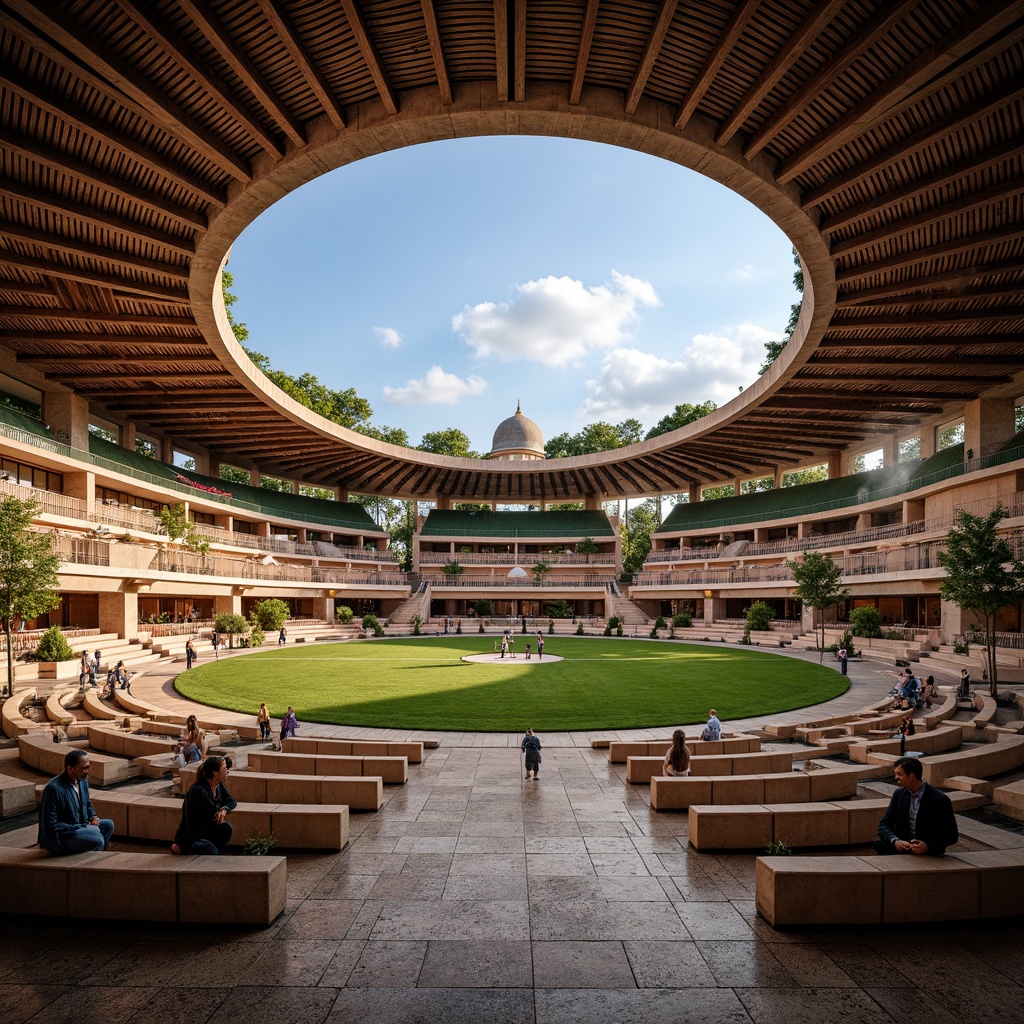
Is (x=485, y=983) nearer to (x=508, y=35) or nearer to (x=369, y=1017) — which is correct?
(x=369, y=1017)

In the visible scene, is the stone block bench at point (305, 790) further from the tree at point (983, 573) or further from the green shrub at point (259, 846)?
the tree at point (983, 573)

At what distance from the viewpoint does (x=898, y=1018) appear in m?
5.14

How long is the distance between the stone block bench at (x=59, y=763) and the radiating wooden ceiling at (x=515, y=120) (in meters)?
16.2

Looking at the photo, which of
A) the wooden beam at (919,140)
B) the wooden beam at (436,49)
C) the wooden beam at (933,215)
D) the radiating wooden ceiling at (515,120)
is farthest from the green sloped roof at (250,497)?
the wooden beam at (933,215)

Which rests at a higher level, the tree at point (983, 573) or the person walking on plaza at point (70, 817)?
the tree at point (983, 573)

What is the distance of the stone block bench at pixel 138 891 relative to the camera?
6492 mm

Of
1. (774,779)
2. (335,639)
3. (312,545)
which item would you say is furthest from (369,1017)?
(312,545)

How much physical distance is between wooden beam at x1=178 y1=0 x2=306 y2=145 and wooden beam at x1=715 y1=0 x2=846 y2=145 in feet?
45.1

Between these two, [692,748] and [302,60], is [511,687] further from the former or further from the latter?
[302,60]

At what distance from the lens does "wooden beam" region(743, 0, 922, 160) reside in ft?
49.7

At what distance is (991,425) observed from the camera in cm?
4069

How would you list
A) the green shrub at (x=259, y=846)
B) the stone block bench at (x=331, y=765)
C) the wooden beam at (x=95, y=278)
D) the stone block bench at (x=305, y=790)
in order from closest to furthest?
1. the green shrub at (x=259, y=846)
2. the stone block bench at (x=305, y=790)
3. the stone block bench at (x=331, y=765)
4. the wooden beam at (x=95, y=278)

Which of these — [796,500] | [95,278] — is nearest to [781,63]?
[95,278]

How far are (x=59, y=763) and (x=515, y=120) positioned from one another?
21.5 meters
